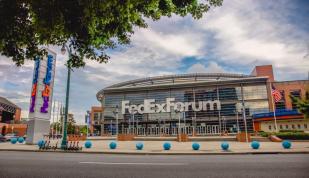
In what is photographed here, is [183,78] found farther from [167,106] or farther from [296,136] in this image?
[296,136]

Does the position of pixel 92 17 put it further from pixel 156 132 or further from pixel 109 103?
pixel 109 103

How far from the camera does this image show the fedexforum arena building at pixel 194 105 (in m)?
62.9

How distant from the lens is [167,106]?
66938 millimetres

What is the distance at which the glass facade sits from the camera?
206ft

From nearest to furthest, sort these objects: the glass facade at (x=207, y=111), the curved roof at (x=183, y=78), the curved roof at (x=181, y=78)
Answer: the glass facade at (x=207, y=111)
the curved roof at (x=181, y=78)
the curved roof at (x=183, y=78)

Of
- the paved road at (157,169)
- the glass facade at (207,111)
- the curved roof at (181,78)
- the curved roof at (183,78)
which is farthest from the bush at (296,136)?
the curved roof at (183,78)

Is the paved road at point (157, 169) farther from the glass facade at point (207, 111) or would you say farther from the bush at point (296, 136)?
the glass facade at point (207, 111)

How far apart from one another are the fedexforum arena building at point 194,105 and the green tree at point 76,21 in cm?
5569

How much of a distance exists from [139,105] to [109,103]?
12135 millimetres

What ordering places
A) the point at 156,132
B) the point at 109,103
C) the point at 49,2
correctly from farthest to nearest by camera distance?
the point at 109,103 → the point at 156,132 → the point at 49,2

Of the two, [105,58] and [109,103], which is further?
[109,103]

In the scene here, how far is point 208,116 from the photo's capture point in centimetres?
6481

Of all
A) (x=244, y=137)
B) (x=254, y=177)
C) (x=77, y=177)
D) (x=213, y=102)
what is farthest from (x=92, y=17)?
(x=213, y=102)

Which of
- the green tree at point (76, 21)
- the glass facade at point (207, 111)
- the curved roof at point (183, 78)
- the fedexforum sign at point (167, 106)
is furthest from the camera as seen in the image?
the curved roof at point (183, 78)
